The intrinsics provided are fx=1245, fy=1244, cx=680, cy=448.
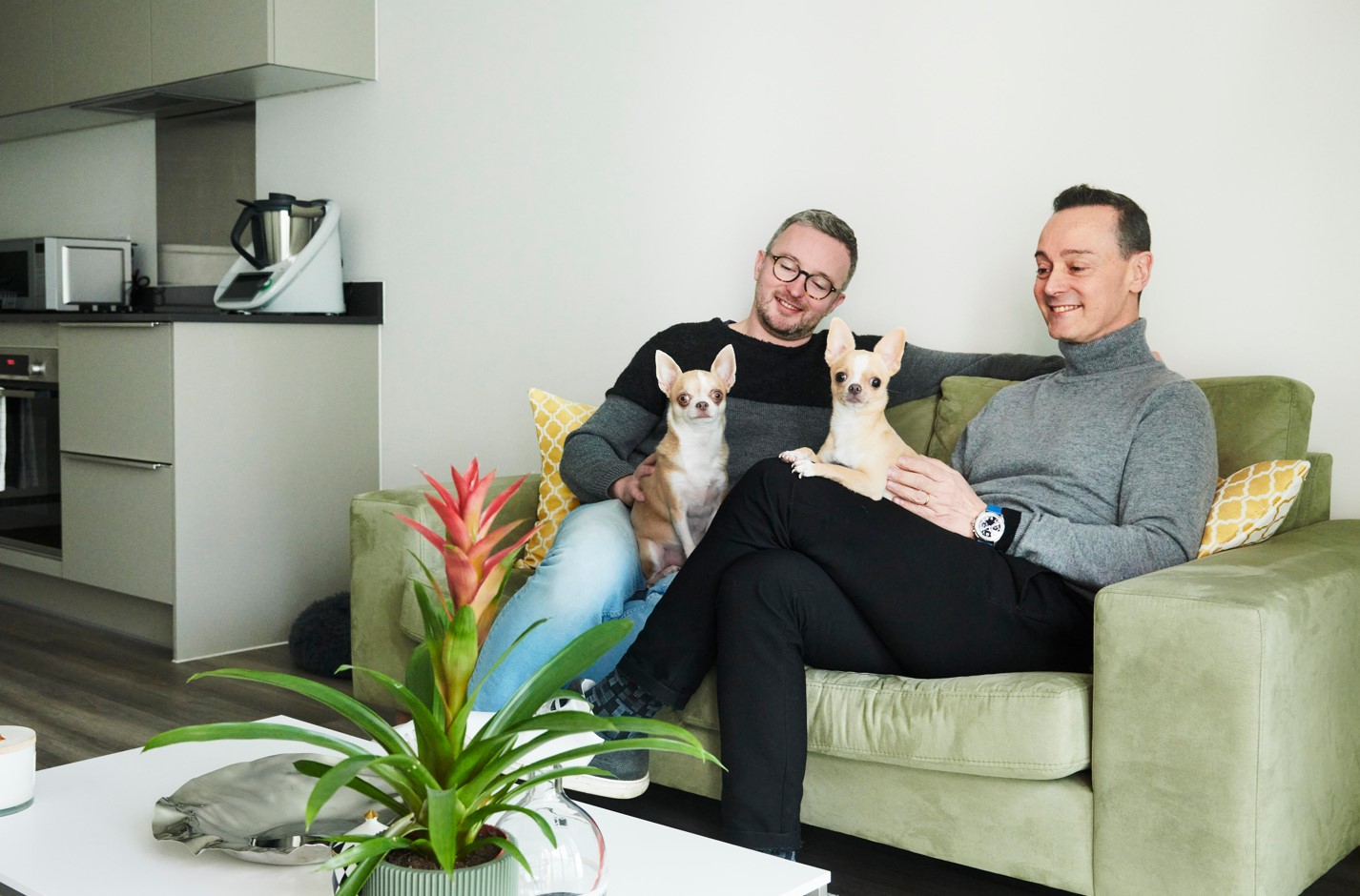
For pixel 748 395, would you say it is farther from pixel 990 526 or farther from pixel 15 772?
pixel 15 772

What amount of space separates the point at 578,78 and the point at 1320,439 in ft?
6.73

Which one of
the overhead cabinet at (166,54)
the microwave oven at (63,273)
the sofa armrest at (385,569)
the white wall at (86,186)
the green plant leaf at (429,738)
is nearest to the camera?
the green plant leaf at (429,738)

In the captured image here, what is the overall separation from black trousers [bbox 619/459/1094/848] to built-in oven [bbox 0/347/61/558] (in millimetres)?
2656

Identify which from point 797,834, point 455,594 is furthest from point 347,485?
point 455,594

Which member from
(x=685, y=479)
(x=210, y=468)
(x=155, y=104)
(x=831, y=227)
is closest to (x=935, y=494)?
(x=685, y=479)

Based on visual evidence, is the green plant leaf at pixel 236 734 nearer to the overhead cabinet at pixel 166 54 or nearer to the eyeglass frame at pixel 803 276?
the eyeglass frame at pixel 803 276

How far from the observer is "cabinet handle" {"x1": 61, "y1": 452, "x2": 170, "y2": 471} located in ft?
11.3

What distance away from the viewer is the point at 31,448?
3.89 metres

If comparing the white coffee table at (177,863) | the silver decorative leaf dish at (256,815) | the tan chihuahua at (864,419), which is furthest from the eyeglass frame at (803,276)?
the silver decorative leaf dish at (256,815)

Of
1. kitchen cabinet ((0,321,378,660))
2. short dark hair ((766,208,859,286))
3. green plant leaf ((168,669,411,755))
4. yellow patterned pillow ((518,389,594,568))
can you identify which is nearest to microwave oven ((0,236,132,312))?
kitchen cabinet ((0,321,378,660))

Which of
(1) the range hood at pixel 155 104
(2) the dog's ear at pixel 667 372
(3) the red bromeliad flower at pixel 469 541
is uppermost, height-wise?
(1) the range hood at pixel 155 104

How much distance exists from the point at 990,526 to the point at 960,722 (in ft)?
1.10

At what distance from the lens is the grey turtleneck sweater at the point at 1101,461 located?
1.91 metres

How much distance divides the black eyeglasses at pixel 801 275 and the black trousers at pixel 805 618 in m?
0.65
